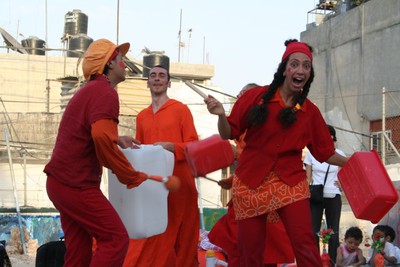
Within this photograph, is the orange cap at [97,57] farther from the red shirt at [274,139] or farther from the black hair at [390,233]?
the black hair at [390,233]

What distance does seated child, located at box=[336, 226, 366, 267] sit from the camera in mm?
8070

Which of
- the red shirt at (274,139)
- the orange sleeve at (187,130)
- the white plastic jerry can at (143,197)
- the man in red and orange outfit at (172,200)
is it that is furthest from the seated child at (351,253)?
the red shirt at (274,139)

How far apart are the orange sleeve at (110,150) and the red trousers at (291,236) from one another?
0.80 meters

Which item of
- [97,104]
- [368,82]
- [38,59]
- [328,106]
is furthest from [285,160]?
[38,59]

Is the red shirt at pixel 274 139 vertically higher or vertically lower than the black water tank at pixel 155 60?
lower

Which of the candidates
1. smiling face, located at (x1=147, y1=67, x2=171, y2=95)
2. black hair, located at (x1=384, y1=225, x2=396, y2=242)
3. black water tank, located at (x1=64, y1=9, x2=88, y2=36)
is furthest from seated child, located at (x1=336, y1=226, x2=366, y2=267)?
black water tank, located at (x1=64, y1=9, x2=88, y2=36)

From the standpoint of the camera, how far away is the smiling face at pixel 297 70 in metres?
4.72

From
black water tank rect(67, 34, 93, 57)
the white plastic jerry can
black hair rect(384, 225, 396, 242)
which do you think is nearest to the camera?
the white plastic jerry can

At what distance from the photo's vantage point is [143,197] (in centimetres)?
525

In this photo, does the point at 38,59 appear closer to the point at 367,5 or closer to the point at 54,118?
the point at 54,118

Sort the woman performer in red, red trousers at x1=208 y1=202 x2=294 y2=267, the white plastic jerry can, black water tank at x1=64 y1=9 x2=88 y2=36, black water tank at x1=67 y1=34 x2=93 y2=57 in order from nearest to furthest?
the woman performer in red
the white plastic jerry can
red trousers at x1=208 y1=202 x2=294 y2=267
black water tank at x1=67 y1=34 x2=93 y2=57
black water tank at x1=64 y1=9 x2=88 y2=36

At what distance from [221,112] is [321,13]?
90.1ft

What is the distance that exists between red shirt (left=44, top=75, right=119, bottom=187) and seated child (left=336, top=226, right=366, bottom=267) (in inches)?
162

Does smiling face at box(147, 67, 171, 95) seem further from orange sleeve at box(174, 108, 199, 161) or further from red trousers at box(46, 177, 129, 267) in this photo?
red trousers at box(46, 177, 129, 267)
